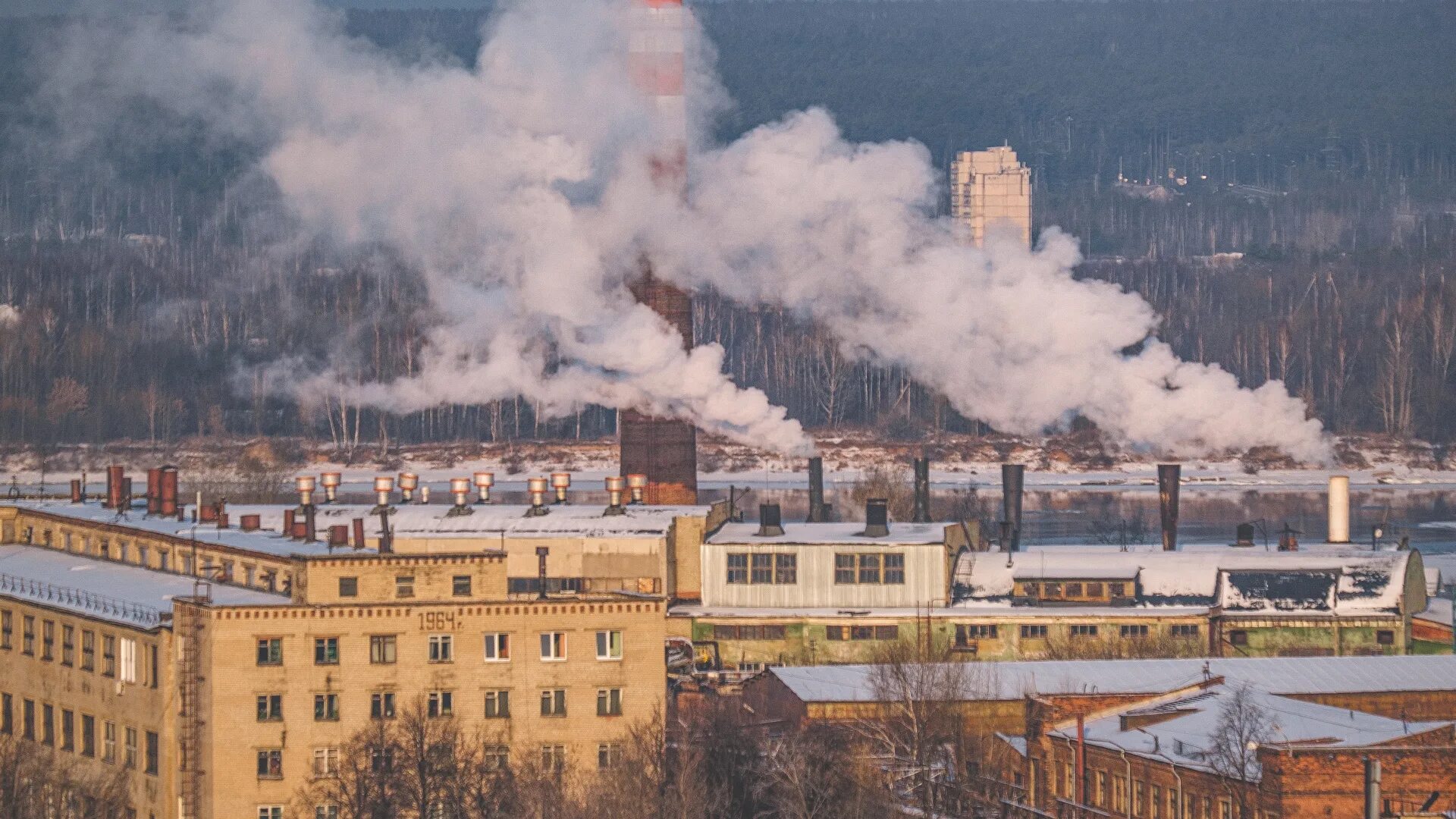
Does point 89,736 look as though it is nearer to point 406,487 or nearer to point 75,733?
point 75,733

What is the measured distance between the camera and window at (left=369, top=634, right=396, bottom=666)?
177ft

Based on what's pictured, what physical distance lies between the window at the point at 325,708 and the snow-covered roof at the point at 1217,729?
13.5 m

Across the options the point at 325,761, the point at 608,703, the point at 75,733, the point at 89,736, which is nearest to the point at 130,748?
the point at 89,736

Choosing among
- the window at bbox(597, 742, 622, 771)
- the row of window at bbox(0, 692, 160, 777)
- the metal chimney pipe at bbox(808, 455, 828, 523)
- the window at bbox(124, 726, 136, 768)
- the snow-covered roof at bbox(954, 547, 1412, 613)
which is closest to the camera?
the window at bbox(597, 742, 622, 771)

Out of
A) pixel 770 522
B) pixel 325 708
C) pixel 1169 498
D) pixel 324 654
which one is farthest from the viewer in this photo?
pixel 1169 498

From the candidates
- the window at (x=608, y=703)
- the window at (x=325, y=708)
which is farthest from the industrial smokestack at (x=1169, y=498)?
the window at (x=325, y=708)

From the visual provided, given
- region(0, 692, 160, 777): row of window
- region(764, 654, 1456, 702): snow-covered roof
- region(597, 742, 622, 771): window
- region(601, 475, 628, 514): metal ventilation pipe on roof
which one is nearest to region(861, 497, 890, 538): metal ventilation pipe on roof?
region(601, 475, 628, 514): metal ventilation pipe on roof

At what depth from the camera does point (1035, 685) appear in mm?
55344

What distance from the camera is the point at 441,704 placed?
53.8 meters

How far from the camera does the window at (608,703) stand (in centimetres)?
5416

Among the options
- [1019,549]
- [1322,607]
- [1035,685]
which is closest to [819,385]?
[1019,549]

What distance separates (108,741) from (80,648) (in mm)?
2090

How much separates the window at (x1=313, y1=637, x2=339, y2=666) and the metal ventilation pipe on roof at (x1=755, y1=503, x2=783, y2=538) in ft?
61.0

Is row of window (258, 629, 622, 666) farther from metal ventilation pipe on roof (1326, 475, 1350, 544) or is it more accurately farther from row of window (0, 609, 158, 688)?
metal ventilation pipe on roof (1326, 475, 1350, 544)
